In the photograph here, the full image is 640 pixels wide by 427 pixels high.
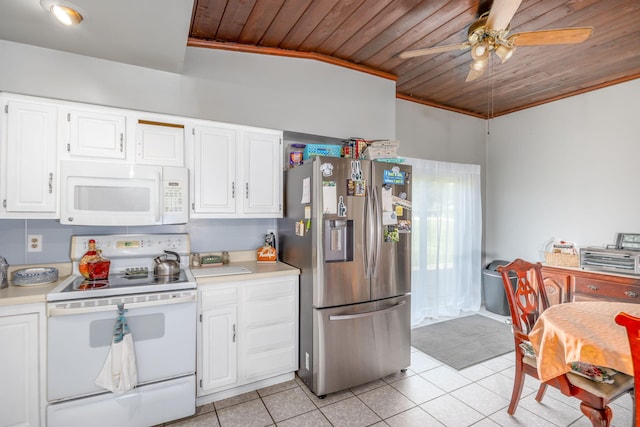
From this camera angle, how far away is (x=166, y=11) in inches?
67.4

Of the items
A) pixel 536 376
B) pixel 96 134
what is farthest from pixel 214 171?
pixel 536 376

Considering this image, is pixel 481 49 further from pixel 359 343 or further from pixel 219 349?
pixel 219 349

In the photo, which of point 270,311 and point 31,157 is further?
point 270,311

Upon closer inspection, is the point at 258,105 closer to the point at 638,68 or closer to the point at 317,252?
the point at 317,252

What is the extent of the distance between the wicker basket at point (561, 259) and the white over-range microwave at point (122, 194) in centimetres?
Result: 384

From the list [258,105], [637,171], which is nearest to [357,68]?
[258,105]

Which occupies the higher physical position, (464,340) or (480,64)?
(480,64)

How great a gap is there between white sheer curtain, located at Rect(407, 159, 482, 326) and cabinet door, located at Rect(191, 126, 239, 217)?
2.15 meters

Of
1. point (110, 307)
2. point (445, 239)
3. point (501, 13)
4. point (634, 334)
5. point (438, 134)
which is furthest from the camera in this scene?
point (438, 134)

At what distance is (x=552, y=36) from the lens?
77.2 inches

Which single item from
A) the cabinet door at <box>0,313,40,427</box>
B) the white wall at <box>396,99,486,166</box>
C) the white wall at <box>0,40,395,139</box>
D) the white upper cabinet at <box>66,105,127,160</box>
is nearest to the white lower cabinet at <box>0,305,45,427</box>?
the cabinet door at <box>0,313,40,427</box>

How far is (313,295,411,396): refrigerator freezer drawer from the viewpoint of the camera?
2.36 meters

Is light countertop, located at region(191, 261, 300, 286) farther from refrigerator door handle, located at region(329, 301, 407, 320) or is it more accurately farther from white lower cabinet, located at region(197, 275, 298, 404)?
refrigerator door handle, located at region(329, 301, 407, 320)

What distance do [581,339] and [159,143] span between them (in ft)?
9.40
